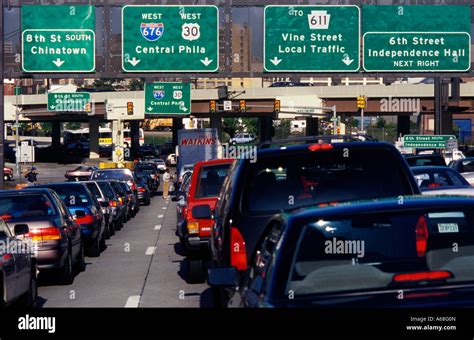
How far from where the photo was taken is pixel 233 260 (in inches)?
373

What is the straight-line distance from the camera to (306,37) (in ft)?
122

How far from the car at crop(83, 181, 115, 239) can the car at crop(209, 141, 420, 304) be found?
15154mm

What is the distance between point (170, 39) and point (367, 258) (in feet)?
104

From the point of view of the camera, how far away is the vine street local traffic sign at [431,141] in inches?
2043

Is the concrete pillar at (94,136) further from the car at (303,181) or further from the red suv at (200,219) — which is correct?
the car at (303,181)

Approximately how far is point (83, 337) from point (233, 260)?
3337 millimetres

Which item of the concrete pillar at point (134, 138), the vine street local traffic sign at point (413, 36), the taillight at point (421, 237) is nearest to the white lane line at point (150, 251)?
the taillight at point (421, 237)

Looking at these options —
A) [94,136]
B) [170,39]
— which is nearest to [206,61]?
[170,39]

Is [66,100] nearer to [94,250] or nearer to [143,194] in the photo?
[143,194]

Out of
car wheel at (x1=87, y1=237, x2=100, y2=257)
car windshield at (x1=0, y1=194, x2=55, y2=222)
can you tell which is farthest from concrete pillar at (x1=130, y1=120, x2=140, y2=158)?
car windshield at (x1=0, y1=194, x2=55, y2=222)

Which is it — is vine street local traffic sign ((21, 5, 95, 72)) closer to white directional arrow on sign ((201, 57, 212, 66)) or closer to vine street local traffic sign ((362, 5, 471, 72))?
white directional arrow on sign ((201, 57, 212, 66))

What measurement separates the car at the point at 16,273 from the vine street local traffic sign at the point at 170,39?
2416 cm

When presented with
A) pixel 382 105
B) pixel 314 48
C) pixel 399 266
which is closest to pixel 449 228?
pixel 399 266

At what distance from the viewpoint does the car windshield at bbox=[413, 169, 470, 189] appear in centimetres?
2325
